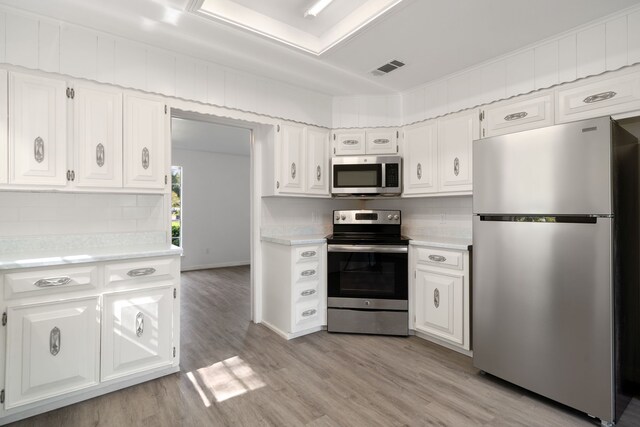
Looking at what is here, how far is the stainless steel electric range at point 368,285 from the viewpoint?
3086 mm

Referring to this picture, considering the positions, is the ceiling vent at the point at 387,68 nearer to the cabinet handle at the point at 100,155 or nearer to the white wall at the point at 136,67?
the white wall at the point at 136,67

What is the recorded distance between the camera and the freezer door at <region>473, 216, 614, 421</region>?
178 cm

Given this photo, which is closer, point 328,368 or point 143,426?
point 143,426

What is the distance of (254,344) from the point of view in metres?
2.93

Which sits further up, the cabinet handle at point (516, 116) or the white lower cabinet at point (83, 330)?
the cabinet handle at point (516, 116)

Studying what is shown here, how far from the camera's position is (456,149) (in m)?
2.99

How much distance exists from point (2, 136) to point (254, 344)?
232cm

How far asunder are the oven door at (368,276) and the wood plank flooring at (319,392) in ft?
1.11

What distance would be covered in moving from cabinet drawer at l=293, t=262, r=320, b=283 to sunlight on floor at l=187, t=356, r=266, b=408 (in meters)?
A: 0.87

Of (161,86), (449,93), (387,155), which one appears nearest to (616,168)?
(449,93)

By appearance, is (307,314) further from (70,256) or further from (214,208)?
(214,208)

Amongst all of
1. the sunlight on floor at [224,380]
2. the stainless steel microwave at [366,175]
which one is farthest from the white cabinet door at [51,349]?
the stainless steel microwave at [366,175]

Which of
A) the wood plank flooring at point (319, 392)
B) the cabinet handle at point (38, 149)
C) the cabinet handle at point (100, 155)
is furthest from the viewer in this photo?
the cabinet handle at point (100, 155)

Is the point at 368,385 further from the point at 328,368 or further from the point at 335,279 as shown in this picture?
the point at 335,279
